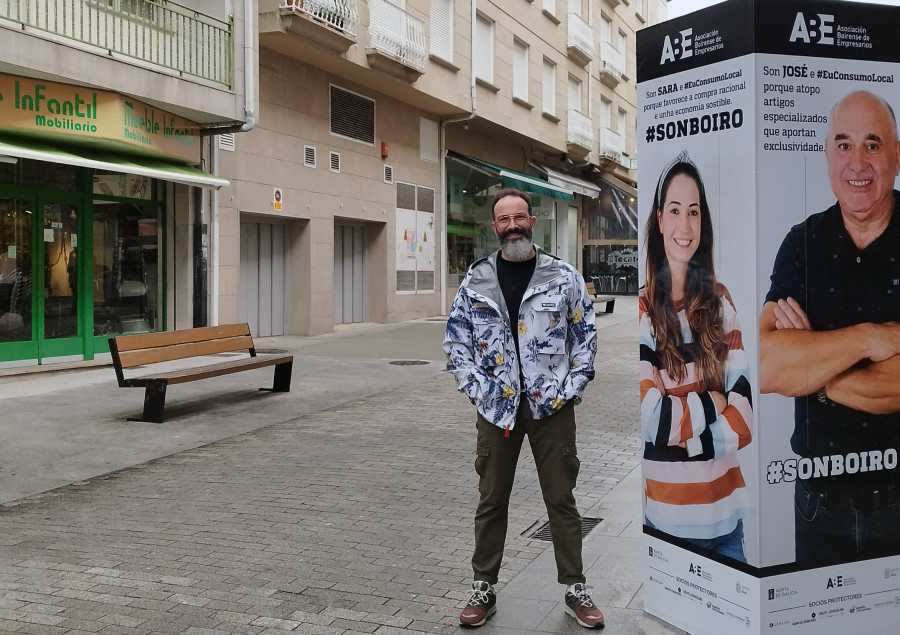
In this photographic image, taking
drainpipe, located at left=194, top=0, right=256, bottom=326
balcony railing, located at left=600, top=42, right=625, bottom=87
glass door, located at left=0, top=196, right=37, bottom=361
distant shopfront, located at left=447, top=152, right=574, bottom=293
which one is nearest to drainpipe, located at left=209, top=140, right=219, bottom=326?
drainpipe, located at left=194, top=0, right=256, bottom=326

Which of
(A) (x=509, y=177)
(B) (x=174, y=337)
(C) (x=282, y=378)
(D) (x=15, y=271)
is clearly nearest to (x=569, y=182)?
(A) (x=509, y=177)

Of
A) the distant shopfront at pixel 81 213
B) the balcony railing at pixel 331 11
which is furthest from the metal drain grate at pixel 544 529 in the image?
the balcony railing at pixel 331 11

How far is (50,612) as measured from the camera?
3951 mm

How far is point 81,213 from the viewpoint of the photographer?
13062 mm

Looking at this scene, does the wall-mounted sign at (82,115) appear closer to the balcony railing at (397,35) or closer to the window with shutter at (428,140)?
the balcony railing at (397,35)

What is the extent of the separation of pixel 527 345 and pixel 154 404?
579 centimetres

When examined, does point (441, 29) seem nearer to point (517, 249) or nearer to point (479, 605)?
point (517, 249)

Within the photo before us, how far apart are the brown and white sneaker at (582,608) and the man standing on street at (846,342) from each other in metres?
0.88

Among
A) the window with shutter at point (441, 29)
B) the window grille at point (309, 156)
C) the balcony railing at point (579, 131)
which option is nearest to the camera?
the window grille at point (309, 156)

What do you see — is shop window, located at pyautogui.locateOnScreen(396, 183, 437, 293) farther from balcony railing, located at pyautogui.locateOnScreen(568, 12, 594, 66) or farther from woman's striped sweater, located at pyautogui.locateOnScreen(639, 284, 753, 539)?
woman's striped sweater, located at pyautogui.locateOnScreen(639, 284, 753, 539)

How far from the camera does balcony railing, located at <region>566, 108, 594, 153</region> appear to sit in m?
30.8

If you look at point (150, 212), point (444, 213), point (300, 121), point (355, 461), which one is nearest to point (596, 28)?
point (444, 213)

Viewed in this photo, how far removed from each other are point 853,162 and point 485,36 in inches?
871

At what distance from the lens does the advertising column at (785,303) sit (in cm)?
316
